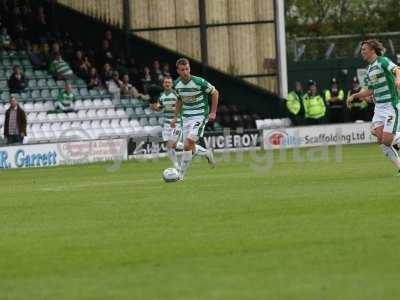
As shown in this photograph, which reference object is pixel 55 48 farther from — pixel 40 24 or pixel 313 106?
pixel 313 106

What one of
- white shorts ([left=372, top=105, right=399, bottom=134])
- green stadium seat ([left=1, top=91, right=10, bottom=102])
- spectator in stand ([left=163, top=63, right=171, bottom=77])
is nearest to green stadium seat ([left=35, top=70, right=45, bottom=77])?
green stadium seat ([left=1, top=91, right=10, bottom=102])

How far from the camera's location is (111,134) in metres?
38.9

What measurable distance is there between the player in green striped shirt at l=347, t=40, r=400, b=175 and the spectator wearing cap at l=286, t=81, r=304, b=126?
22498 mm

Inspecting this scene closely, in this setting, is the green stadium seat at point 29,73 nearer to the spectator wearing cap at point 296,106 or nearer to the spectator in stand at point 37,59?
the spectator in stand at point 37,59

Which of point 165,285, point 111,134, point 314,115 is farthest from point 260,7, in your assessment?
point 165,285

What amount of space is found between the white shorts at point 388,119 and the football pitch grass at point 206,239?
899mm

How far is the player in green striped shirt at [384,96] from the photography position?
20.2 m

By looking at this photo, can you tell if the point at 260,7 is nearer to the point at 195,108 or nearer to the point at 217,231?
the point at 195,108

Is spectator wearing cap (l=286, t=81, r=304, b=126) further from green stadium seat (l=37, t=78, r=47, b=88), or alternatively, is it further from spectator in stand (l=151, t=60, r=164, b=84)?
green stadium seat (l=37, t=78, r=47, b=88)

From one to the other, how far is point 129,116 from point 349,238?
28.6 metres

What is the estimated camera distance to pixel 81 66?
40750mm

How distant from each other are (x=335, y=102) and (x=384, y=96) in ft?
80.3

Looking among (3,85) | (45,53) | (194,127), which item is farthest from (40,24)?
(194,127)

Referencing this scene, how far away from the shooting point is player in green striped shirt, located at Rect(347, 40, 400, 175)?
20.2 meters
